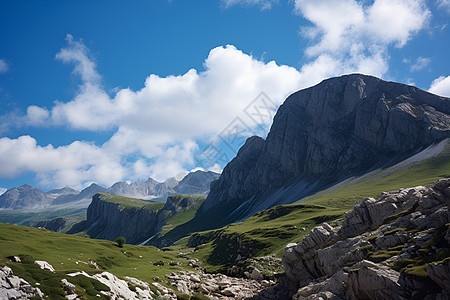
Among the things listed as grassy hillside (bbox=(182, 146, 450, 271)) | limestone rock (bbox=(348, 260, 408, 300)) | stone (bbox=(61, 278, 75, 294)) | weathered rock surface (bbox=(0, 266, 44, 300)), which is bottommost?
grassy hillside (bbox=(182, 146, 450, 271))

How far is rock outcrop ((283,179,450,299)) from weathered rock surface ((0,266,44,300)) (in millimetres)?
31301

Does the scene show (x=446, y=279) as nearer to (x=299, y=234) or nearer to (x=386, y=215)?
(x=386, y=215)

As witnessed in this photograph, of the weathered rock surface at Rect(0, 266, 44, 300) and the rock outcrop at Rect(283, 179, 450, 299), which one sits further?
the rock outcrop at Rect(283, 179, 450, 299)

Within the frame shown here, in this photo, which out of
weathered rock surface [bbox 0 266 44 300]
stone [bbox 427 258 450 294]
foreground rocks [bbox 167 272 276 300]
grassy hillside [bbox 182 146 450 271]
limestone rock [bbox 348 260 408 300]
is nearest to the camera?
stone [bbox 427 258 450 294]

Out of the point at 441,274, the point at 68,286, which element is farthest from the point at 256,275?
the point at 441,274

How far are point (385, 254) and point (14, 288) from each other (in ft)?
132

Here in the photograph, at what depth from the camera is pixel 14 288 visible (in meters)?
25.2

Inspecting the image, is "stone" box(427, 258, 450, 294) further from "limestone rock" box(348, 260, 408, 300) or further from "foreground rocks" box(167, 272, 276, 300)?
"foreground rocks" box(167, 272, 276, 300)

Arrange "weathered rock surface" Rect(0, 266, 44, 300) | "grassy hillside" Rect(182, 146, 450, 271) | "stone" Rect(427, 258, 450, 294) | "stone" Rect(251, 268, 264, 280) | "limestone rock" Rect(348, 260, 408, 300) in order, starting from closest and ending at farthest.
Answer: "stone" Rect(427, 258, 450, 294), "weathered rock surface" Rect(0, 266, 44, 300), "limestone rock" Rect(348, 260, 408, 300), "stone" Rect(251, 268, 264, 280), "grassy hillside" Rect(182, 146, 450, 271)

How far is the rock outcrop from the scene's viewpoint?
2523 cm

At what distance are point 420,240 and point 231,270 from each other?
182 feet

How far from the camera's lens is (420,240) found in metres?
31.2

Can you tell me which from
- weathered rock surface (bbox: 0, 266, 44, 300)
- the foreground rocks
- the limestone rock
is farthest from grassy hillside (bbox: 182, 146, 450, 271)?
weathered rock surface (bbox: 0, 266, 44, 300)

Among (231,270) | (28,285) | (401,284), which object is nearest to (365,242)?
(401,284)
